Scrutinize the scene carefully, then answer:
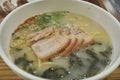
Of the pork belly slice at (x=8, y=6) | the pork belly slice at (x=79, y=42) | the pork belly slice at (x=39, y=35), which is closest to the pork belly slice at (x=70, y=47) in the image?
the pork belly slice at (x=79, y=42)

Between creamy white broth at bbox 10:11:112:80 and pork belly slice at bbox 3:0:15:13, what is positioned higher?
pork belly slice at bbox 3:0:15:13

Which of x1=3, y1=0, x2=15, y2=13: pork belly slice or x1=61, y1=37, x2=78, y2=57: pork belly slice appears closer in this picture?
x1=61, y1=37, x2=78, y2=57: pork belly slice

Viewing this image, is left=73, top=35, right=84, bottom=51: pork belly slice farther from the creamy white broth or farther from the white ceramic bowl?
the white ceramic bowl

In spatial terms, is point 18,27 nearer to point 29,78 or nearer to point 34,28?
point 34,28

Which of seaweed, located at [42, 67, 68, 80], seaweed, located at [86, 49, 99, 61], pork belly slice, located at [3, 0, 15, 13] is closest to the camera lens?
seaweed, located at [42, 67, 68, 80]

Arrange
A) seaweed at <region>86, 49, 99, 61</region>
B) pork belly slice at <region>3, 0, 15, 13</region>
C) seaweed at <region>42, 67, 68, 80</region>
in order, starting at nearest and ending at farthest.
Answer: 1. seaweed at <region>42, 67, 68, 80</region>
2. seaweed at <region>86, 49, 99, 61</region>
3. pork belly slice at <region>3, 0, 15, 13</region>

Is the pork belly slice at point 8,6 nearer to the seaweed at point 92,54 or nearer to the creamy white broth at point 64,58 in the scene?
the creamy white broth at point 64,58

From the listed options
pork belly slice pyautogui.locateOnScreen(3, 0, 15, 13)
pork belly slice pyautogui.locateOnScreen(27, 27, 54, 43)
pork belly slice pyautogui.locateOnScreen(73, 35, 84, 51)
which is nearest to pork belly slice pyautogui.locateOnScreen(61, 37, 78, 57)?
pork belly slice pyautogui.locateOnScreen(73, 35, 84, 51)

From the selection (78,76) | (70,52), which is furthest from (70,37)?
(78,76)
